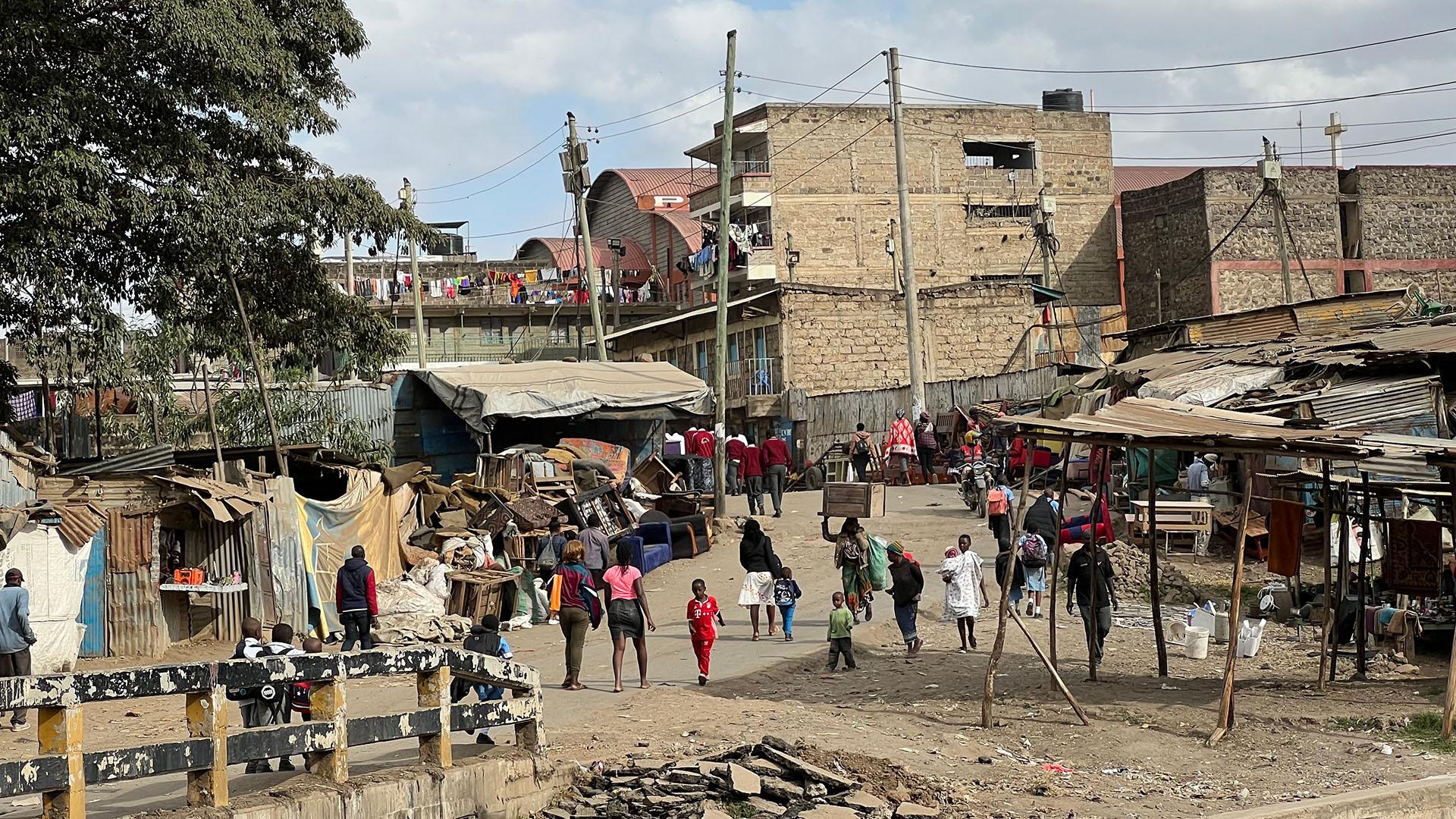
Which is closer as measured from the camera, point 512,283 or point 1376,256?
point 1376,256

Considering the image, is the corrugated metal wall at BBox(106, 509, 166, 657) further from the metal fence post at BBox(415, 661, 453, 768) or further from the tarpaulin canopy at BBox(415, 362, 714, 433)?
the metal fence post at BBox(415, 661, 453, 768)

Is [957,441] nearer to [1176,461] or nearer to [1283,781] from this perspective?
[1176,461]

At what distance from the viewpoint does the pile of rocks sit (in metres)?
10.1

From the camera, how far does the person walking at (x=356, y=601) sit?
16750 mm

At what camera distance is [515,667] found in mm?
10484

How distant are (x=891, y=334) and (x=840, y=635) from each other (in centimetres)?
2605

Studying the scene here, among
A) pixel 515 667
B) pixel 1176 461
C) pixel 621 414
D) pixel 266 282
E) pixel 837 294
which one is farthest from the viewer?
pixel 837 294

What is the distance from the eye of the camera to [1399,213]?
48750mm

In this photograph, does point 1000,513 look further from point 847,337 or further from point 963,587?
point 847,337

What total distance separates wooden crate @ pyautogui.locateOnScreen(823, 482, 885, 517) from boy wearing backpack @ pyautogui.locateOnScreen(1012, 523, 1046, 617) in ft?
13.7

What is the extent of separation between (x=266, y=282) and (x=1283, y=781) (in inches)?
667

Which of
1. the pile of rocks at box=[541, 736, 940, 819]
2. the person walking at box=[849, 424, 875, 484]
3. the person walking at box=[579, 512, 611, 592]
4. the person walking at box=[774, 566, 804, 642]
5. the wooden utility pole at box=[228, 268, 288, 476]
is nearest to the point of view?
the pile of rocks at box=[541, 736, 940, 819]

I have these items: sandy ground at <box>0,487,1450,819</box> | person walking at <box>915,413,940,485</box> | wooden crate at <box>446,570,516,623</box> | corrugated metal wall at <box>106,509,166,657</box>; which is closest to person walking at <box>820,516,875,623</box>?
sandy ground at <box>0,487,1450,819</box>

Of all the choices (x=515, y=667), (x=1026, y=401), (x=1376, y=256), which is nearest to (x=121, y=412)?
(x=1026, y=401)
